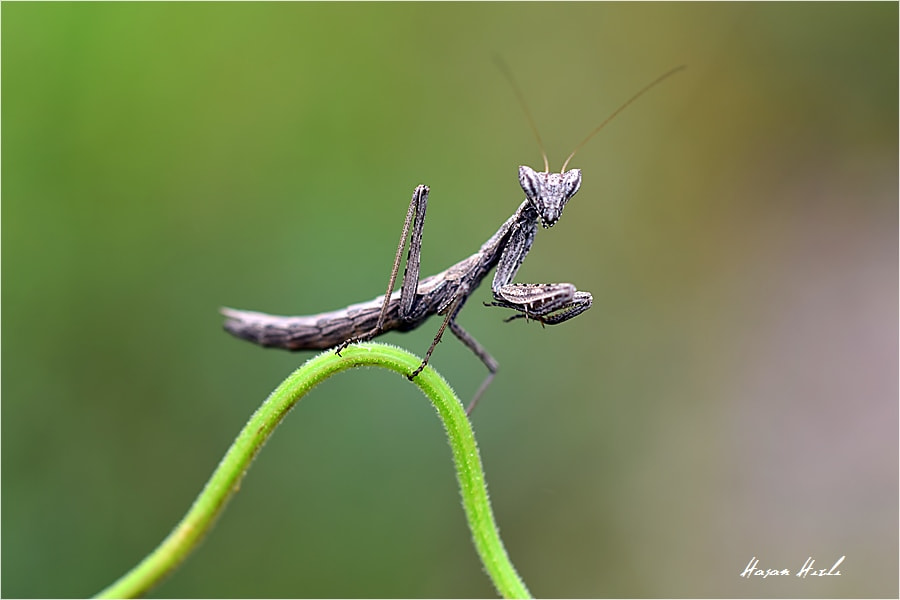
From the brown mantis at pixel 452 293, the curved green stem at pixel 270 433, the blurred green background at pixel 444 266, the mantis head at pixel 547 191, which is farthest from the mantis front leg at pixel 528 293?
the blurred green background at pixel 444 266

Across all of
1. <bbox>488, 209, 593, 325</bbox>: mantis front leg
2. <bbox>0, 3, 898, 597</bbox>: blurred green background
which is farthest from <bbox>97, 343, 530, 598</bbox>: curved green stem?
<bbox>0, 3, 898, 597</bbox>: blurred green background

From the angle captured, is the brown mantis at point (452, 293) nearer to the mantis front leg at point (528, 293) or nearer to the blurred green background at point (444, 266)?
the mantis front leg at point (528, 293)

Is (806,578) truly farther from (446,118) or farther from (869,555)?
(446,118)

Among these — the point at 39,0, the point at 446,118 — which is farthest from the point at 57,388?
the point at 446,118

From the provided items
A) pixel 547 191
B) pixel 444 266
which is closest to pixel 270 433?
pixel 547 191

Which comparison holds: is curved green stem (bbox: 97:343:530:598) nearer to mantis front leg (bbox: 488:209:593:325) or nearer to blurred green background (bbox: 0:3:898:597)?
mantis front leg (bbox: 488:209:593:325)
